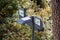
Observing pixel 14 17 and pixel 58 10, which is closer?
pixel 58 10

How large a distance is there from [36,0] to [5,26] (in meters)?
2.47

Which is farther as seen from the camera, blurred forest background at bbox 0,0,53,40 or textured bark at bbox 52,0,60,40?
blurred forest background at bbox 0,0,53,40

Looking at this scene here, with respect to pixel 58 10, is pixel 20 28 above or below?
below

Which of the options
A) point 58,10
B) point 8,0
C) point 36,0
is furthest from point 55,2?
point 36,0

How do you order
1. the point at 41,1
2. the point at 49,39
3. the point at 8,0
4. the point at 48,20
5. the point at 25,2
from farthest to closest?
the point at 41,1
the point at 48,20
the point at 49,39
the point at 25,2
the point at 8,0

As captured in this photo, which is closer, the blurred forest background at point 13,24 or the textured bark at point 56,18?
the textured bark at point 56,18

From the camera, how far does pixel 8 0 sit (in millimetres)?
7094

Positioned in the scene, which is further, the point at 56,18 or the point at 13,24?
the point at 13,24

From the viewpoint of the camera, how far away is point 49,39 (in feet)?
27.3

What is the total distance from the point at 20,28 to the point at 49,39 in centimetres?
140

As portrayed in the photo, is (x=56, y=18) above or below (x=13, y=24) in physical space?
above

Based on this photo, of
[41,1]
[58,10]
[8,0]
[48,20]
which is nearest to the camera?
[58,10]

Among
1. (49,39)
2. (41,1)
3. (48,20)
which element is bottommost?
(49,39)

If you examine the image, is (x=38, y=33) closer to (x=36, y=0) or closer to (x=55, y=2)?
(x=36, y=0)
